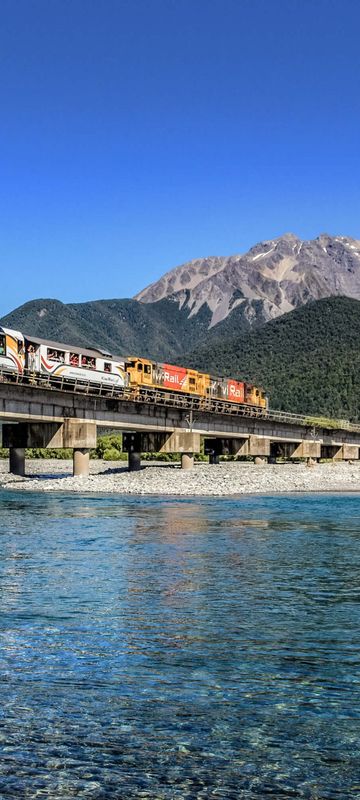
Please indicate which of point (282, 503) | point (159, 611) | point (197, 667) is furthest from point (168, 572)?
point (282, 503)

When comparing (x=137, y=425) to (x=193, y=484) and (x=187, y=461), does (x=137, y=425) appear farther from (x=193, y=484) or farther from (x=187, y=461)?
(x=193, y=484)

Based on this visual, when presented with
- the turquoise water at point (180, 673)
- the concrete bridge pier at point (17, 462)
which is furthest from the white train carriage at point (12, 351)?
the turquoise water at point (180, 673)

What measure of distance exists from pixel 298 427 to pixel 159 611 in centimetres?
8636

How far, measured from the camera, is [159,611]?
45.7ft

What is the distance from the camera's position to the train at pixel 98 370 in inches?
2138

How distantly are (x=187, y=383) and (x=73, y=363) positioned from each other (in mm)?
21323

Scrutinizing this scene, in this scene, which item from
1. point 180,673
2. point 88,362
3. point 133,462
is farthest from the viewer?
point 133,462

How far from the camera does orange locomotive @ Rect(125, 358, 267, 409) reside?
71.6 meters

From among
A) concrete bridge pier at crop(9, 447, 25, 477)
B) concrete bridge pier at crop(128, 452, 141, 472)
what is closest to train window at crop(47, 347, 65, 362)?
concrete bridge pier at crop(9, 447, 25, 477)

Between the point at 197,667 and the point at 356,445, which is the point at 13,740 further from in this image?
the point at 356,445

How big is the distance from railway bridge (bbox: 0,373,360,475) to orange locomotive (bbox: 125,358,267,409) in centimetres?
139

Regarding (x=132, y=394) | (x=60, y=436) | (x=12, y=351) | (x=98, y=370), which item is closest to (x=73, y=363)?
(x=98, y=370)

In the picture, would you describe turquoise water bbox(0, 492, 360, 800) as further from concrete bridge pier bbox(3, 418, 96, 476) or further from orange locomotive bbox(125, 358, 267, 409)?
orange locomotive bbox(125, 358, 267, 409)

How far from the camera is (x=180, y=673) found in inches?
400
